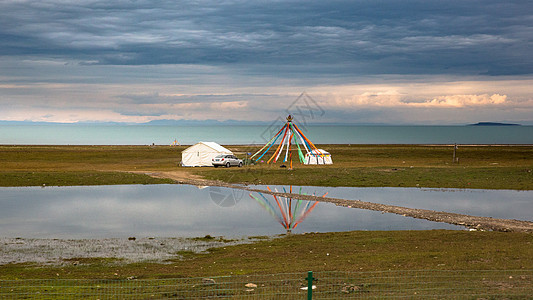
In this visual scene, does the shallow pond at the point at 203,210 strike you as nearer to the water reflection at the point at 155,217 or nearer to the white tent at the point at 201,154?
the water reflection at the point at 155,217

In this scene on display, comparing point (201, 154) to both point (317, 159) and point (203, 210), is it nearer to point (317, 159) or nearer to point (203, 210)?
point (317, 159)

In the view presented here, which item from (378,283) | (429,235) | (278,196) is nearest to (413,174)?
(278,196)

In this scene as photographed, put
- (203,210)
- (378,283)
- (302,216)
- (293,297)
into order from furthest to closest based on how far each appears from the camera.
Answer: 1. (203,210)
2. (302,216)
3. (378,283)
4. (293,297)

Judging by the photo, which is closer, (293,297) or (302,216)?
(293,297)

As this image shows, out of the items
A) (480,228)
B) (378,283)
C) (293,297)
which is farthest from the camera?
(480,228)

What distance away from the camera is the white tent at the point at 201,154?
7312 cm

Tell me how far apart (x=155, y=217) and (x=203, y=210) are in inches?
154

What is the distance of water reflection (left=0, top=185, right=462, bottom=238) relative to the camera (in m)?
29.2

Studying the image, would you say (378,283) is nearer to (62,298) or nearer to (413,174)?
(62,298)

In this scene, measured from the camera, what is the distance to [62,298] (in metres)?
14.9

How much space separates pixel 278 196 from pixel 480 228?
18.5 metres

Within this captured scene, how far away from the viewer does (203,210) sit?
3678cm

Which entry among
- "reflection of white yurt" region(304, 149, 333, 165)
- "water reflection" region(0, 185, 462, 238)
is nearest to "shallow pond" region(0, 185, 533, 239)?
"water reflection" region(0, 185, 462, 238)

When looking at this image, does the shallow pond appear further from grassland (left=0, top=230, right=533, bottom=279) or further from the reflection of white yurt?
the reflection of white yurt
